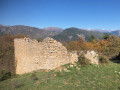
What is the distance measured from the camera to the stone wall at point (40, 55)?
7.40 metres

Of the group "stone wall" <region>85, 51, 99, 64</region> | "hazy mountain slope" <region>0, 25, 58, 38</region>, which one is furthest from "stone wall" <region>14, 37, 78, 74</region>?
"hazy mountain slope" <region>0, 25, 58, 38</region>

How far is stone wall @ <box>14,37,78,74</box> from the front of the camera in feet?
24.3

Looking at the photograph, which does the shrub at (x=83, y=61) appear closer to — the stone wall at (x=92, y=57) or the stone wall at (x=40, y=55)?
the stone wall at (x=40, y=55)

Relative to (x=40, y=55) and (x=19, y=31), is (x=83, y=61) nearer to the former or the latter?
(x=40, y=55)

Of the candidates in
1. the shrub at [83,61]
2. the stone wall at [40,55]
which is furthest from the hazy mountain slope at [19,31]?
the shrub at [83,61]

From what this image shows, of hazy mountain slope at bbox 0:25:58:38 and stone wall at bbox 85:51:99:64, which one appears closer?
stone wall at bbox 85:51:99:64

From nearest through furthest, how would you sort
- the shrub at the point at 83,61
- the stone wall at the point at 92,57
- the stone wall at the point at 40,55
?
the stone wall at the point at 40,55 < the shrub at the point at 83,61 < the stone wall at the point at 92,57

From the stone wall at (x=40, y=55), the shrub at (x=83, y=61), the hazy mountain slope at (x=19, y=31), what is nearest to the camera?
the stone wall at (x=40, y=55)

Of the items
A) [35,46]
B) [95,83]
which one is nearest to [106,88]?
[95,83]

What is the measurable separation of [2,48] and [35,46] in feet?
30.6

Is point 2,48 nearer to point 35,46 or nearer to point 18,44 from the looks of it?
point 18,44

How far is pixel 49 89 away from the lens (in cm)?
461

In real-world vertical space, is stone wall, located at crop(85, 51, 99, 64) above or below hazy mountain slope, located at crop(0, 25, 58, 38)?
below

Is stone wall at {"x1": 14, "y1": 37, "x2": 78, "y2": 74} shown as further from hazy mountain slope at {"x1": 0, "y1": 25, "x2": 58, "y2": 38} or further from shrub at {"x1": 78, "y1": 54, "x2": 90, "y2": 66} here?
hazy mountain slope at {"x1": 0, "y1": 25, "x2": 58, "y2": 38}
